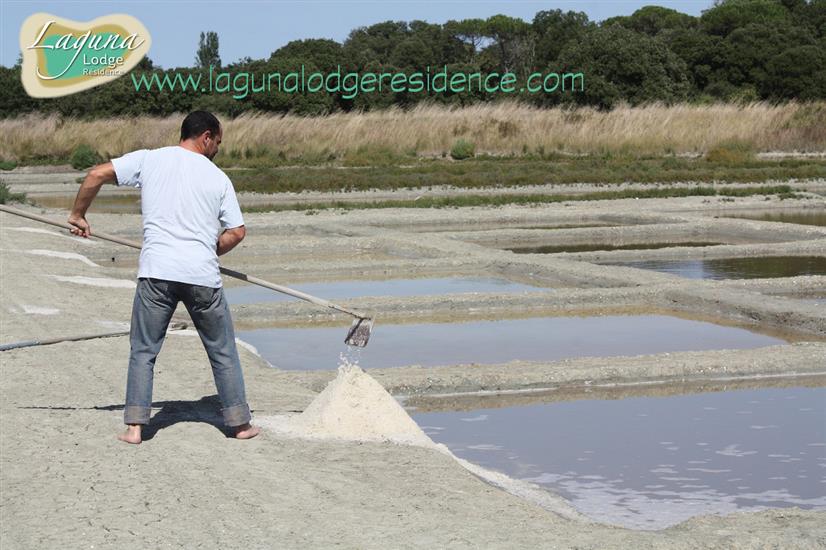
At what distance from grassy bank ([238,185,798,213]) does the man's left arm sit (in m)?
15.6

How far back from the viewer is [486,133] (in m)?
38.9

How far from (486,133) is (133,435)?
33.2m

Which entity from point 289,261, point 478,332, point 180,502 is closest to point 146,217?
point 180,502

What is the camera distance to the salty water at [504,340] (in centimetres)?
980

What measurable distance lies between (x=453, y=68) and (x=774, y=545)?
51.2 meters

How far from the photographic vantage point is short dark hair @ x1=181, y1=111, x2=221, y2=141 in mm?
6215

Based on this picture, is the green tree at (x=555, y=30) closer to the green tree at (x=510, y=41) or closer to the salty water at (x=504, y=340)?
the green tree at (x=510, y=41)

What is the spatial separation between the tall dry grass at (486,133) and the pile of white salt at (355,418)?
98.1 feet

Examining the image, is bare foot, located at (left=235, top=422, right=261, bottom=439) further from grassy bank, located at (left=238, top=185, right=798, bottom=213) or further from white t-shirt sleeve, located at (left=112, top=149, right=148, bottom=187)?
grassy bank, located at (left=238, top=185, right=798, bottom=213)

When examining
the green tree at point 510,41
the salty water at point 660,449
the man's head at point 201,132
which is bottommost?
the salty water at point 660,449

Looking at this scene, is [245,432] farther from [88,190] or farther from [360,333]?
[88,190]

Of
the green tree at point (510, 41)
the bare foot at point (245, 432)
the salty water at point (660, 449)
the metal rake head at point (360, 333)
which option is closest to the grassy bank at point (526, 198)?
the salty water at point (660, 449)

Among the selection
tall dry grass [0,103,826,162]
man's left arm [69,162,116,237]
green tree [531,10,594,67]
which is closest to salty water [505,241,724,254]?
man's left arm [69,162,116,237]

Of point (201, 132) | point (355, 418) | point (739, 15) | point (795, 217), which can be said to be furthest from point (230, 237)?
point (739, 15)
